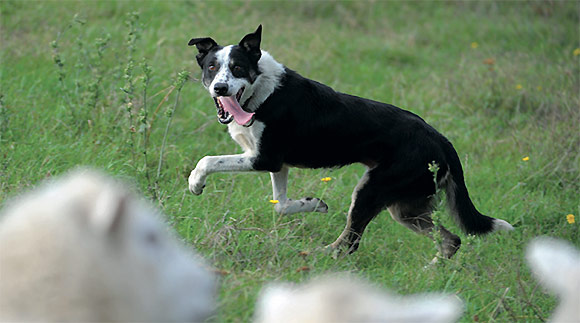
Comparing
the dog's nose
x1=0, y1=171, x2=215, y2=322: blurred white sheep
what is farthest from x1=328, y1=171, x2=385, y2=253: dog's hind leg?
x1=0, y1=171, x2=215, y2=322: blurred white sheep

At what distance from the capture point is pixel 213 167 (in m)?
4.40

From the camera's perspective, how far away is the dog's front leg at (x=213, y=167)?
4359 mm

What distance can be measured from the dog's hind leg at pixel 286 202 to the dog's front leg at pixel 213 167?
1.02 feet

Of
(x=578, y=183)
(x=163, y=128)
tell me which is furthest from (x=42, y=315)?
(x=578, y=183)

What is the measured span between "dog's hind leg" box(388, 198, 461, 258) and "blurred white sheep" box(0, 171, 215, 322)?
3.26 metres

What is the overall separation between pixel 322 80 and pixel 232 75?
3346mm

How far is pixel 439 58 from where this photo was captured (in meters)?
9.39

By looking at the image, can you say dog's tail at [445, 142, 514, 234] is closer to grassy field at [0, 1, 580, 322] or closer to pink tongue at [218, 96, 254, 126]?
grassy field at [0, 1, 580, 322]

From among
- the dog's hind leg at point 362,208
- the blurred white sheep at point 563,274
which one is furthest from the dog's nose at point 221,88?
the blurred white sheep at point 563,274

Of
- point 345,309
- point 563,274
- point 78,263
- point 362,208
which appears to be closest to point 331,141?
point 362,208

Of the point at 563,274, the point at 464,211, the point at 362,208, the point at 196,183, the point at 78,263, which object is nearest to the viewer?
the point at 78,263

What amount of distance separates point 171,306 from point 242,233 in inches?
83.4

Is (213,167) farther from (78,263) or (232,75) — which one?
(78,263)

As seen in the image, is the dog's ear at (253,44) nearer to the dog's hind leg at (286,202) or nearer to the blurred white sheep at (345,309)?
the dog's hind leg at (286,202)
